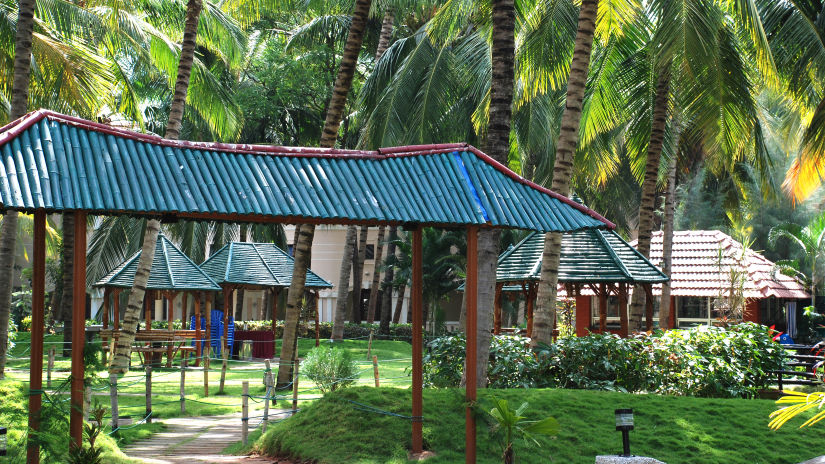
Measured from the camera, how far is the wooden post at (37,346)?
9.05 metres

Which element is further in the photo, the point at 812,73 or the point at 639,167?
the point at 639,167

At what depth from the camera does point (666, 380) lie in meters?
14.1

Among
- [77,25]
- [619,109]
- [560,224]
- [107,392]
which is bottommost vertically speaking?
[107,392]

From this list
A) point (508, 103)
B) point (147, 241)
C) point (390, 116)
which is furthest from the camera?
point (390, 116)

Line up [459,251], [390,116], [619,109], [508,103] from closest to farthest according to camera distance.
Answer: [508,103] → [619,109] → [390,116] → [459,251]

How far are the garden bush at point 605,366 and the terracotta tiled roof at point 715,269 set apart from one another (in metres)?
12.5

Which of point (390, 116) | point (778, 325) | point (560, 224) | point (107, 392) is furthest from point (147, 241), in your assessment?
point (778, 325)

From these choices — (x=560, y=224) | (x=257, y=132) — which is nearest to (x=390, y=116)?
(x=560, y=224)

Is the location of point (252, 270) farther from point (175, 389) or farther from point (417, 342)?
point (417, 342)

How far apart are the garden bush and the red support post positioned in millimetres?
3139

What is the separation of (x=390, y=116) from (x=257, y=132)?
1545 cm

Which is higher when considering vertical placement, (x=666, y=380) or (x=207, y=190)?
(x=207, y=190)

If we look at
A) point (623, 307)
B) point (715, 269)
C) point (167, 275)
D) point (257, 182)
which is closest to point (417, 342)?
point (257, 182)

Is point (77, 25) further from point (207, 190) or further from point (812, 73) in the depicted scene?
point (812, 73)
